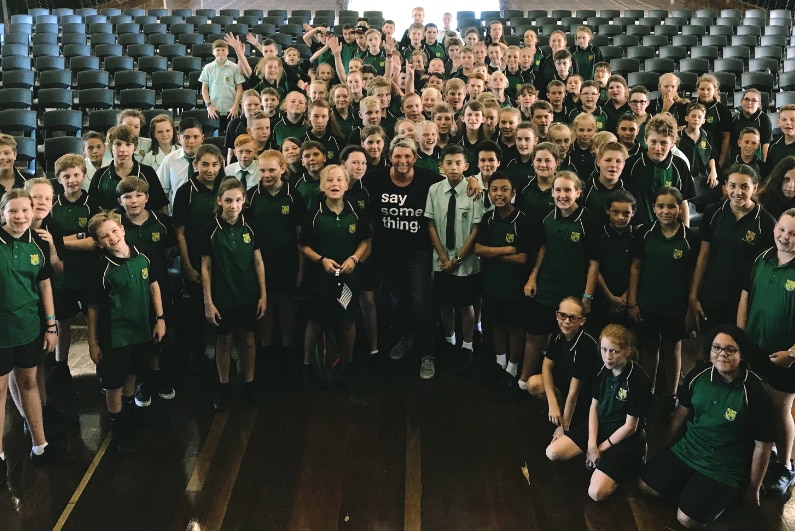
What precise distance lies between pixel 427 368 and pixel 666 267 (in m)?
1.49

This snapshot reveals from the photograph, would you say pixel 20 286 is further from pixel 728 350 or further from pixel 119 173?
pixel 728 350

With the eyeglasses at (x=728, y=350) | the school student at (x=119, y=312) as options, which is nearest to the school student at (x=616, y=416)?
the eyeglasses at (x=728, y=350)

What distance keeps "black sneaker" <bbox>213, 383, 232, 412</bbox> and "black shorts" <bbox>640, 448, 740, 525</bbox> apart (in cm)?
221

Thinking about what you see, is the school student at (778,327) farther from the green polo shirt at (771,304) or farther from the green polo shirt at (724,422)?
the green polo shirt at (724,422)

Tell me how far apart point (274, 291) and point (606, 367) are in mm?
1999

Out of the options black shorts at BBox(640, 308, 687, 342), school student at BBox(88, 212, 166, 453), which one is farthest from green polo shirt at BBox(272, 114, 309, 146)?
black shorts at BBox(640, 308, 687, 342)

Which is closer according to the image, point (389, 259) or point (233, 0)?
point (389, 259)

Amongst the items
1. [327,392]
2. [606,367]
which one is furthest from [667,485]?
[327,392]

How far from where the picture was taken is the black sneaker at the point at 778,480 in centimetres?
306

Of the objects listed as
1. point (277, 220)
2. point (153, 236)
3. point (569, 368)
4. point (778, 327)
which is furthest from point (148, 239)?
point (778, 327)

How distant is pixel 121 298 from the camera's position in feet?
10.9

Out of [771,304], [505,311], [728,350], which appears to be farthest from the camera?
[505,311]

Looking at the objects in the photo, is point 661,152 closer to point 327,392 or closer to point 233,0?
point 327,392

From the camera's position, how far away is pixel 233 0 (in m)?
14.1
